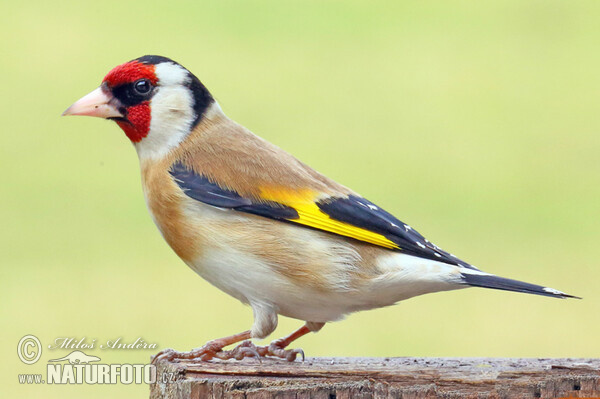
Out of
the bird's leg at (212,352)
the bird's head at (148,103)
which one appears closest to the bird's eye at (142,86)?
the bird's head at (148,103)

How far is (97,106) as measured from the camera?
4727mm

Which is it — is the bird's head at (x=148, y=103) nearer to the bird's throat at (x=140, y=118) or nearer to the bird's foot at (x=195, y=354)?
the bird's throat at (x=140, y=118)

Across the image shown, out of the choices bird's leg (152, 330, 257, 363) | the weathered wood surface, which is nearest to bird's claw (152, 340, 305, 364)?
bird's leg (152, 330, 257, 363)

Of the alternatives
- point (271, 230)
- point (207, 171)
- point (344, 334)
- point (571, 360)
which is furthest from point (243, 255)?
point (344, 334)

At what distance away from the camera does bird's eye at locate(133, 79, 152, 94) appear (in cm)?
480

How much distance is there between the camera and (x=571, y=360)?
440 centimetres

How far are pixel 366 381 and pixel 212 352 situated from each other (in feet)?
2.92

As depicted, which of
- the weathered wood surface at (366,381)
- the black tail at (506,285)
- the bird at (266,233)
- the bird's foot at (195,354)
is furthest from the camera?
the bird at (266,233)

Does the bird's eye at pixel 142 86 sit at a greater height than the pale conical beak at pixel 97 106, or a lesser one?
greater

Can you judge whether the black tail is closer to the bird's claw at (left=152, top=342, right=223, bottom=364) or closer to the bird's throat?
the bird's claw at (left=152, top=342, right=223, bottom=364)

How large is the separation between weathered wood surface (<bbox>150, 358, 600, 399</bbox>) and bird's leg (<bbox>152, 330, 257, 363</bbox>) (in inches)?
5.7

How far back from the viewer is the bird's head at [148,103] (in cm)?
476

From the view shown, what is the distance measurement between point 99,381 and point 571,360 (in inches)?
88.6

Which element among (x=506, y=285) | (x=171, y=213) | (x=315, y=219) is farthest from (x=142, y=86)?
(x=506, y=285)
